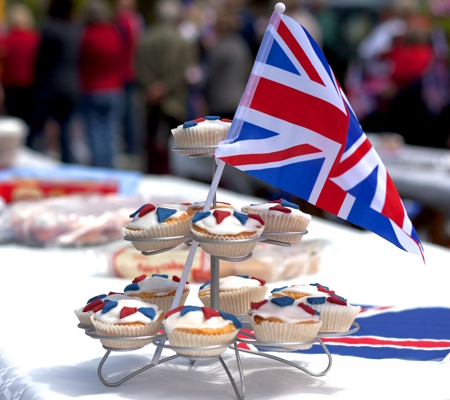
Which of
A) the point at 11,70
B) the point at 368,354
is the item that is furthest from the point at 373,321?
the point at 11,70


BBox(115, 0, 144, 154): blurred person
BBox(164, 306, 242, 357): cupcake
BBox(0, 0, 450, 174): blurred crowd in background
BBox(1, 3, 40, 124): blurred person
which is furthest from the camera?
BBox(1, 3, 40, 124): blurred person

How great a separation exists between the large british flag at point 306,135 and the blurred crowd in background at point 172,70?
3.35 m

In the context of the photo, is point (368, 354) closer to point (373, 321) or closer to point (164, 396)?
point (373, 321)

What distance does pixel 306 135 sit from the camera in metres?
0.89

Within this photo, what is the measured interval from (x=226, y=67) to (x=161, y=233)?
4.00m

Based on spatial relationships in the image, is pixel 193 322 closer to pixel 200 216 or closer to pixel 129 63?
pixel 200 216

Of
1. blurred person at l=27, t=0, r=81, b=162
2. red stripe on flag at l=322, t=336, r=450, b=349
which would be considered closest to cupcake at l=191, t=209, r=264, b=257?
red stripe on flag at l=322, t=336, r=450, b=349

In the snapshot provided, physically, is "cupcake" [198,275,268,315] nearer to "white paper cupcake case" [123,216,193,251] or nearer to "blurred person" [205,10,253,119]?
"white paper cupcake case" [123,216,193,251]

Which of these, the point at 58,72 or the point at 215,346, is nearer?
the point at 215,346

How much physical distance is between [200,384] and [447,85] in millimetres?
4492

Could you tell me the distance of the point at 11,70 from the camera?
19.9ft

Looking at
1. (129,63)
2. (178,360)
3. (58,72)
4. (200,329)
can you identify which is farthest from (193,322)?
(129,63)

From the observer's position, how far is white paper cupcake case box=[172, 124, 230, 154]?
0.89 meters

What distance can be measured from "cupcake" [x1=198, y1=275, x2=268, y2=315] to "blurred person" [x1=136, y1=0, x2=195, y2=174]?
14.8ft
